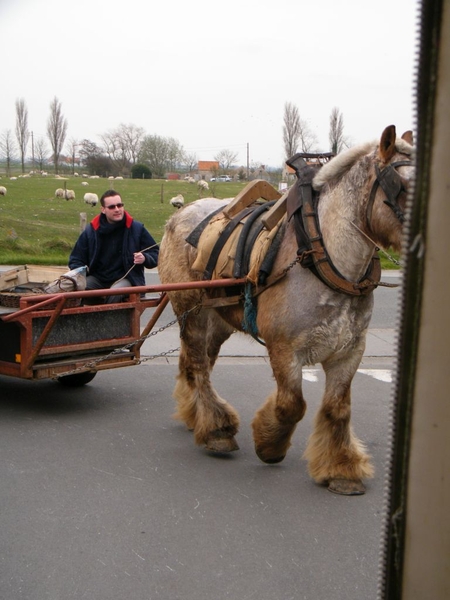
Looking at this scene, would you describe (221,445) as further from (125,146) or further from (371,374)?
(125,146)

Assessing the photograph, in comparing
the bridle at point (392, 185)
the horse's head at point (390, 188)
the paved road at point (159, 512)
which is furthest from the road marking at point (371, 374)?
the bridle at point (392, 185)

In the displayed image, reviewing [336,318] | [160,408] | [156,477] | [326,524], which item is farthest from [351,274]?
[160,408]

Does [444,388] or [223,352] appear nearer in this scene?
[444,388]

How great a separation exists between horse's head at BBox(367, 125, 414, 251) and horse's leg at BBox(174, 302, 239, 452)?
187 centimetres

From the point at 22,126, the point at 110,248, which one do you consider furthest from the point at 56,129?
the point at 110,248

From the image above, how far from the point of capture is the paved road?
12.0 ft

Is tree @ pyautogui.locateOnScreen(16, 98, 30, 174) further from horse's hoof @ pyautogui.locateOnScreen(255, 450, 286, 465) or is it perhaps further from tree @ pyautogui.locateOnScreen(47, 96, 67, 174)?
horse's hoof @ pyautogui.locateOnScreen(255, 450, 286, 465)

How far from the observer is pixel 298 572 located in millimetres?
3740

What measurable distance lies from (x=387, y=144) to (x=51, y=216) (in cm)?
2646

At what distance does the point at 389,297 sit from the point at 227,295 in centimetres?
760

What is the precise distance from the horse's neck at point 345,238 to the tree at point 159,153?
228 ft

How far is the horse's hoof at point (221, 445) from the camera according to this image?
543 centimetres

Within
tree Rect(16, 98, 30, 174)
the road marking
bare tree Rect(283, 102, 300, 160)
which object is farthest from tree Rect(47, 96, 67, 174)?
the road marking

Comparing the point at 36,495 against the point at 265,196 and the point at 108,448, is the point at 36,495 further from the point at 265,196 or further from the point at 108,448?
the point at 265,196
